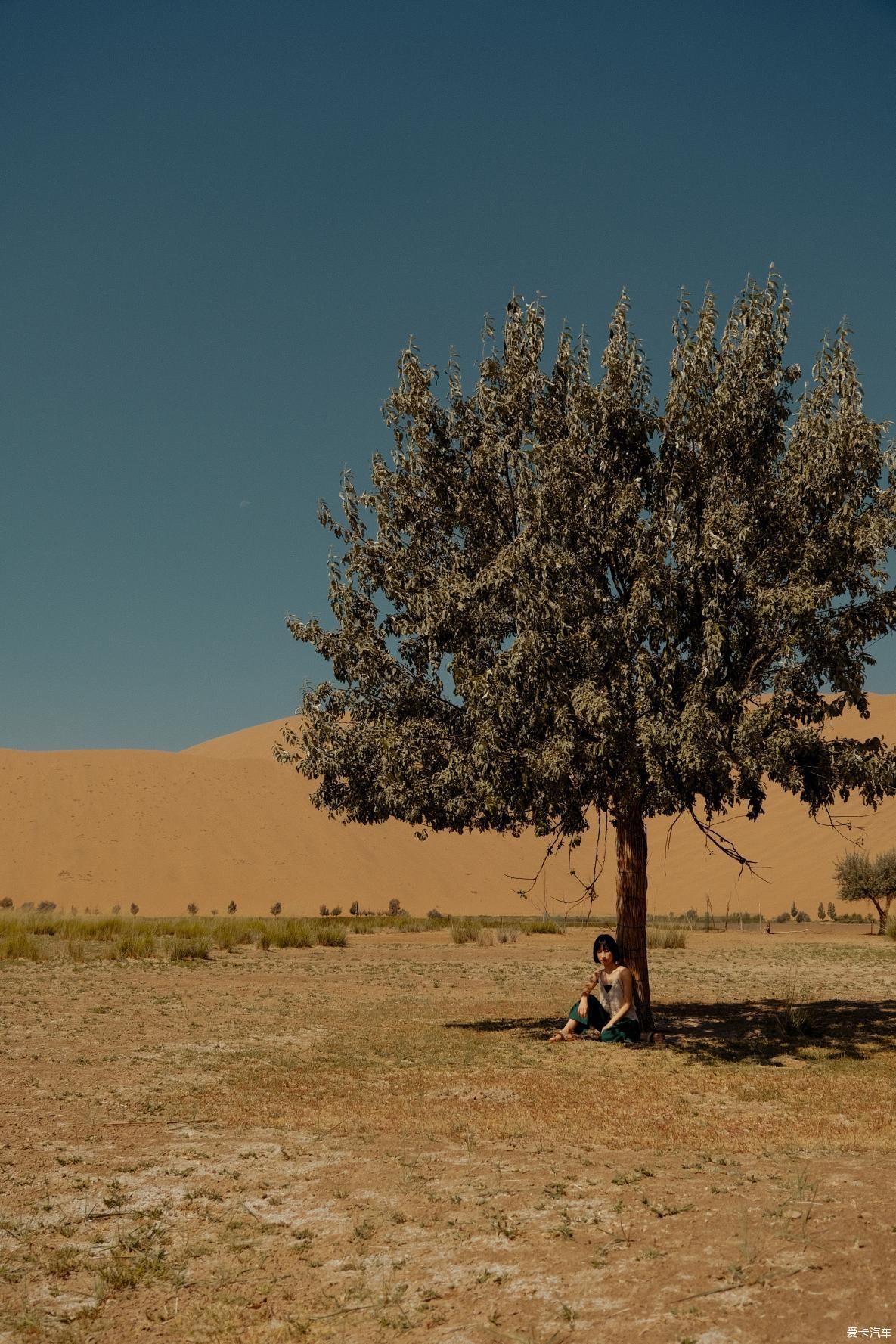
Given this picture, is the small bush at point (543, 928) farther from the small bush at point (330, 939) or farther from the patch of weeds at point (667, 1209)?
the patch of weeds at point (667, 1209)

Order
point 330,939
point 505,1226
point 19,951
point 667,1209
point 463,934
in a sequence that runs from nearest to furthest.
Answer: point 505,1226 < point 667,1209 < point 19,951 < point 330,939 < point 463,934

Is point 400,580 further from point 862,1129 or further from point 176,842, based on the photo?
point 176,842

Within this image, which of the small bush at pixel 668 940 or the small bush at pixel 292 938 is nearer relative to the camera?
the small bush at pixel 292 938

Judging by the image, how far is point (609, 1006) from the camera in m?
13.0

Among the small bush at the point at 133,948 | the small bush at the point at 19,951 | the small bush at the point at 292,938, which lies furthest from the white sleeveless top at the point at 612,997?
the small bush at the point at 292,938

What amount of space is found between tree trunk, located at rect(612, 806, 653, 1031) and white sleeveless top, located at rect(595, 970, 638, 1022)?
54cm

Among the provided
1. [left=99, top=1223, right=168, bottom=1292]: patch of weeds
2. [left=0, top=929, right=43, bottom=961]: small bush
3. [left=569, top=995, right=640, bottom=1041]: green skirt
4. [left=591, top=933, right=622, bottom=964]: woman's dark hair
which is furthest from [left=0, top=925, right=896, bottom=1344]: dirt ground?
[left=0, top=929, right=43, bottom=961]: small bush

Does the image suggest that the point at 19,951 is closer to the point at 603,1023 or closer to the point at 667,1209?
the point at 603,1023

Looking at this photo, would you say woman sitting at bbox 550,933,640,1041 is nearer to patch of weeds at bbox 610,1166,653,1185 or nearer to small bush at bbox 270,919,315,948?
patch of weeds at bbox 610,1166,653,1185

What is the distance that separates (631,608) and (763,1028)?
7151 millimetres

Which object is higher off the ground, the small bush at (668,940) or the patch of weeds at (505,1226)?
the patch of weeds at (505,1226)

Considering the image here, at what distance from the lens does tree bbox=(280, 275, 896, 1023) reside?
36.8 ft

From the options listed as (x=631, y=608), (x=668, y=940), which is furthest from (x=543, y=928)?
(x=631, y=608)

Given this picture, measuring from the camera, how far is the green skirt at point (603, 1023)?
12.6 m
